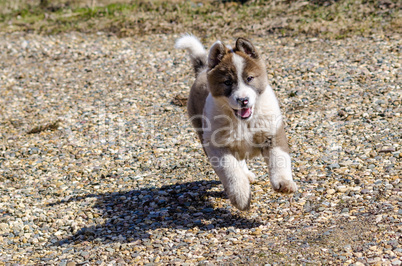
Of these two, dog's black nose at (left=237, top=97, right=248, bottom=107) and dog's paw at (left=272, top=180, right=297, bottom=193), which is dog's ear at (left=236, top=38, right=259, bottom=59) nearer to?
dog's black nose at (left=237, top=97, right=248, bottom=107)

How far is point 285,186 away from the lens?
4.90m

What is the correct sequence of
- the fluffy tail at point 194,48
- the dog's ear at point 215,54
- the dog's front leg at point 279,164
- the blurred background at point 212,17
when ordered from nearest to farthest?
the dog's front leg at point 279,164 → the dog's ear at point 215,54 → the fluffy tail at point 194,48 → the blurred background at point 212,17

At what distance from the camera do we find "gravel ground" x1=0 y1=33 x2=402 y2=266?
4828 mm

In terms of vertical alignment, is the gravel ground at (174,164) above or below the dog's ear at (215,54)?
below

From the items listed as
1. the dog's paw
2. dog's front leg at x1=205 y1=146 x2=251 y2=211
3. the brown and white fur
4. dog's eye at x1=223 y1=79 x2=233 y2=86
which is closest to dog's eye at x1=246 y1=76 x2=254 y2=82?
the brown and white fur

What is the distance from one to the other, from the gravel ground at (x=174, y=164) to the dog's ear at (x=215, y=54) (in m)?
1.51

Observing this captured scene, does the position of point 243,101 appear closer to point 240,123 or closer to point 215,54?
point 240,123

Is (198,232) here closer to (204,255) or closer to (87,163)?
(204,255)

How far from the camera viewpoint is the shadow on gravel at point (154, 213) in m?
5.29

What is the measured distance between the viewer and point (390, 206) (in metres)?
5.04

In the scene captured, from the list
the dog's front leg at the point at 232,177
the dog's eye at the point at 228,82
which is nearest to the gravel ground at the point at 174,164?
the dog's front leg at the point at 232,177

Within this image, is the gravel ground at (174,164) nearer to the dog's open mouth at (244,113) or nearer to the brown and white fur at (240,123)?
the brown and white fur at (240,123)

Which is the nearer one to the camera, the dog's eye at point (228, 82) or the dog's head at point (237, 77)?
the dog's head at point (237, 77)

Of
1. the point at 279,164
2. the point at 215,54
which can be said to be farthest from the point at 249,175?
the point at 215,54
